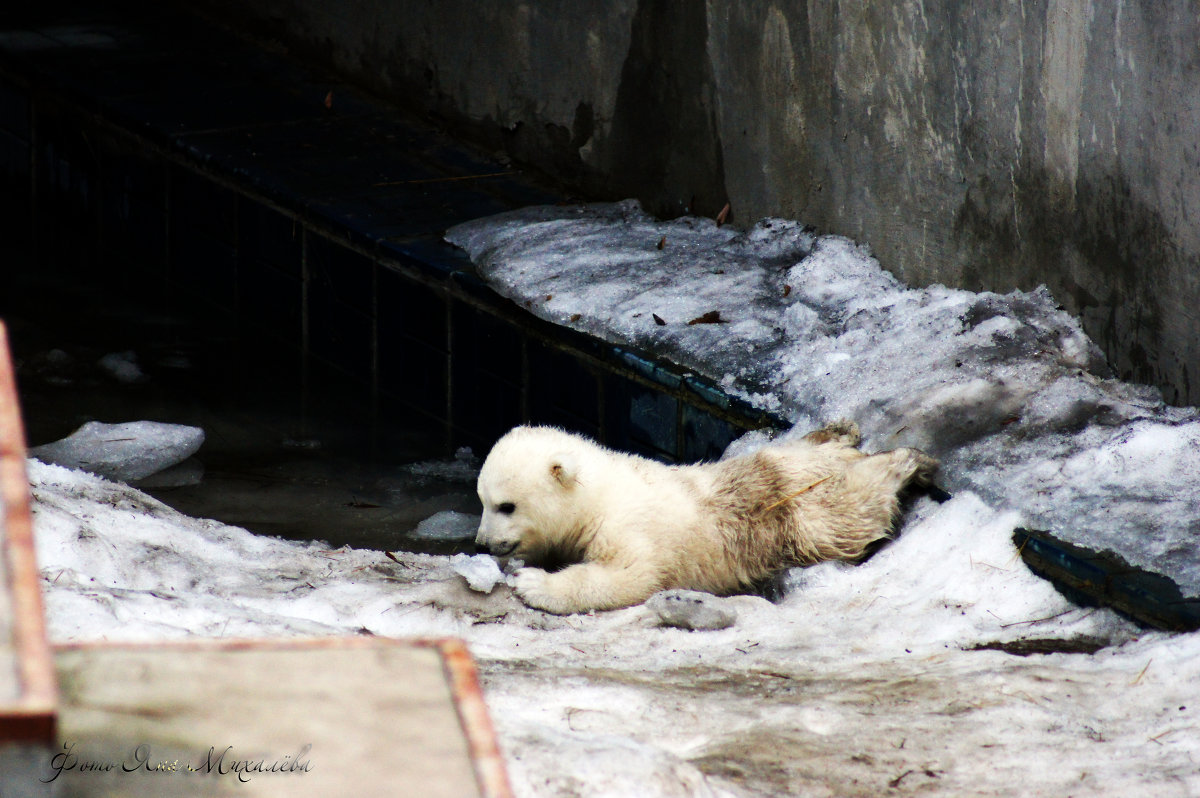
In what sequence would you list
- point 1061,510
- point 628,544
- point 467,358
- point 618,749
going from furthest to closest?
1. point 467,358
2. point 628,544
3. point 1061,510
4. point 618,749

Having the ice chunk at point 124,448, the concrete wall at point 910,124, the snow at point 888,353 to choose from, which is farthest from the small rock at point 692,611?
the ice chunk at point 124,448

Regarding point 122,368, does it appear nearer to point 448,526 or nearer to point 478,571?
point 448,526

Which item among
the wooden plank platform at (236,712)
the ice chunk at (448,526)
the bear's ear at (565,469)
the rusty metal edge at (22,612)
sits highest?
the rusty metal edge at (22,612)

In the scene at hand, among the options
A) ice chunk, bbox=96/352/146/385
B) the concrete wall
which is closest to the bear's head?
the concrete wall

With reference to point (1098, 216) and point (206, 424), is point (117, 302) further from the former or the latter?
point (1098, 216)

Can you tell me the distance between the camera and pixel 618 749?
253 cm

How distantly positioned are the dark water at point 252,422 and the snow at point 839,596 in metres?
0.38

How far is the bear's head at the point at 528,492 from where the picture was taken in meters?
4.08

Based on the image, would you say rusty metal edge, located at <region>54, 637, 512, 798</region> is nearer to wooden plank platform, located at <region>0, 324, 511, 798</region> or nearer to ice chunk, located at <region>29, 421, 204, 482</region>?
wooden plank platform, located at <region>0, 324, 511, 798</region>

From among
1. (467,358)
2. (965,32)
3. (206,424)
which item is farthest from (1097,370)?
(206,424)

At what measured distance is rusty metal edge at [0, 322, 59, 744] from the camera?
1.31 m

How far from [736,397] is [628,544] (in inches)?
35.7

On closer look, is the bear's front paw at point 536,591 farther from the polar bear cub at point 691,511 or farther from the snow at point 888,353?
the snow at point 888,353

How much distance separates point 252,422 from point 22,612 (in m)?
4.90
